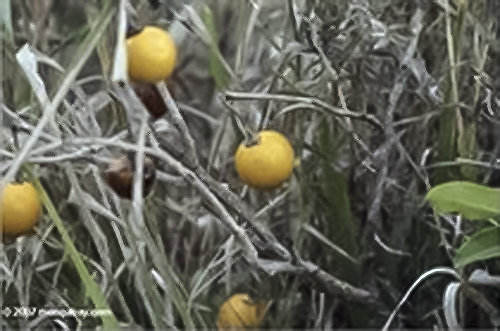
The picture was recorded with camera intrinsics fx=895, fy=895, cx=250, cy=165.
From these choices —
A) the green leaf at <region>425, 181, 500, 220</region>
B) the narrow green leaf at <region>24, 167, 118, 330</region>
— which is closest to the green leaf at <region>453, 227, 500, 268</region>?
the green leaf at <region>425, 181, 500, 220</region>

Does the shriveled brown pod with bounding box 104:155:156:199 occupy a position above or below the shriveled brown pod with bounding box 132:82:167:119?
below

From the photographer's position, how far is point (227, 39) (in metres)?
0.62

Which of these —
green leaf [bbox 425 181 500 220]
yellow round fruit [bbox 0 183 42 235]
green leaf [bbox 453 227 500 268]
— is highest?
yellow round fruit [bbox 0 183 42 235]

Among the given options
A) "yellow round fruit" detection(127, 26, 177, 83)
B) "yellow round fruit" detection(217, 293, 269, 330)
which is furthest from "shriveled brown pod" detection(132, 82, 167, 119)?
"yellow round fruit" detection(217, 293, 269, 330)

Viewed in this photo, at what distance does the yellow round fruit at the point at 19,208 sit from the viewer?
573 mm

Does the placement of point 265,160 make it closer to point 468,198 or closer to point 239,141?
point 239,141

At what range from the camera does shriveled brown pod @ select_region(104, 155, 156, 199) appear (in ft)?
1.92

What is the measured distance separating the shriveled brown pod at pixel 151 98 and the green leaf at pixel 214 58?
4cm

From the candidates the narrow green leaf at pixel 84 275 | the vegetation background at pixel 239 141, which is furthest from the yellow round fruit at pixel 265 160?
the narrow green leaf at pixel 84 275

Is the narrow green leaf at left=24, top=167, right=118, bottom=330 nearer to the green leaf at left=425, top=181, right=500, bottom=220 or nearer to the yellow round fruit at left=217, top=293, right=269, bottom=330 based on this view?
the yellow round fruit at left=217, top=293, right=269, bottom=330

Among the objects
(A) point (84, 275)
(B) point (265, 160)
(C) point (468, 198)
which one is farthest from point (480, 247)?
(A) point (84, 275)

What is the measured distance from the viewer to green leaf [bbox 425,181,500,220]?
0.57 m

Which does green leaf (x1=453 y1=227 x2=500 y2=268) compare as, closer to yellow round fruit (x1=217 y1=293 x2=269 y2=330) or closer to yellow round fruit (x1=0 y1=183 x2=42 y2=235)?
yellow round fruit (x1=217 y1=293 x2=269 y2=330)

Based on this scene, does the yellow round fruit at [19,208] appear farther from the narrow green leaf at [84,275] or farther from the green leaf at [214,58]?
the green leaf at [214,58]
